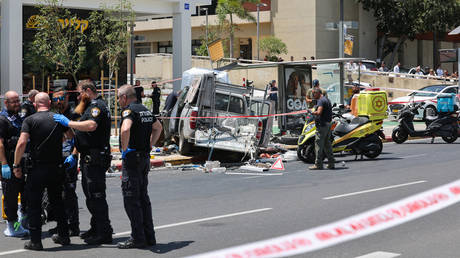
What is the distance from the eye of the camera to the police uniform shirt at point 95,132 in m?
7.43

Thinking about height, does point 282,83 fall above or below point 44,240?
above

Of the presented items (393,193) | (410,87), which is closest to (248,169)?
(393,193)

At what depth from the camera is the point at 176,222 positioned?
29.3 ft

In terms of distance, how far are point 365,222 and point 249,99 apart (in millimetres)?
8312

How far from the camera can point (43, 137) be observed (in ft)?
24.7

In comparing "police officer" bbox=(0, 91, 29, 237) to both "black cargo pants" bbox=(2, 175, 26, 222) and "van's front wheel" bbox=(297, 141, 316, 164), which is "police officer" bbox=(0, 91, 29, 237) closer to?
"black cargo pants" bbox=(2, 175, 26, 222)

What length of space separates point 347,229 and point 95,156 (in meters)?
3.18

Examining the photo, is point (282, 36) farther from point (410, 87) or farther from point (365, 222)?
point (365, 222)

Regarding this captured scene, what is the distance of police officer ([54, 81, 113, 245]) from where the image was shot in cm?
743

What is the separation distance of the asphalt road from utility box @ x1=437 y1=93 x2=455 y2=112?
152 inches

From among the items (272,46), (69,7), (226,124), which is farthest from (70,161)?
(272,46)

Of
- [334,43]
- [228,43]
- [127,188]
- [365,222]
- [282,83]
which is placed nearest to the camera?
[127,188]

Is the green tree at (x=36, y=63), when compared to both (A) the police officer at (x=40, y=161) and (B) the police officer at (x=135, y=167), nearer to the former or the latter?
(A) the police officer at (x=40, y=161)

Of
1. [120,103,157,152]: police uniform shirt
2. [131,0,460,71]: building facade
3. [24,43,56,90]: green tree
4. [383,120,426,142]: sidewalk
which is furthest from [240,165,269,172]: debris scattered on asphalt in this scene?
[131,0,460,71]: building facade
